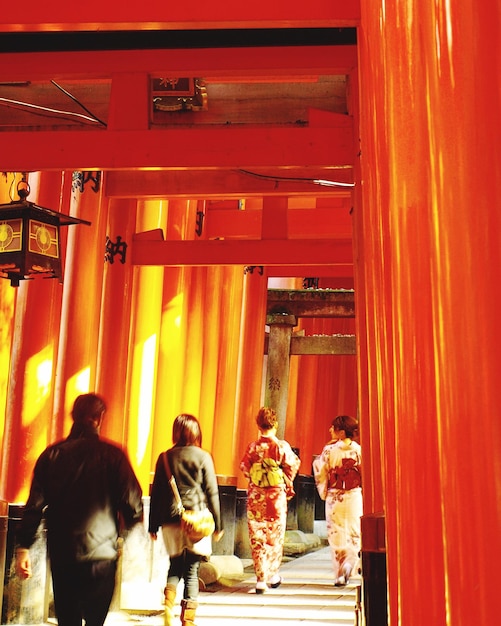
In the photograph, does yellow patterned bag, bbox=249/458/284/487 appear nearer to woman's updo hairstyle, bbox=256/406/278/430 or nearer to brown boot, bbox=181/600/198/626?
woman's updo hairstyle, bbox=256/406/278/430

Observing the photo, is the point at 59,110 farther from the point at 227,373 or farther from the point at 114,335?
the point at 227,373

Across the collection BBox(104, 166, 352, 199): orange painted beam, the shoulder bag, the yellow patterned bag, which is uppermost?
BBox(104, 166, 352, 199): orange painted beam

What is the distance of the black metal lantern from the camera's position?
5461 millimetres

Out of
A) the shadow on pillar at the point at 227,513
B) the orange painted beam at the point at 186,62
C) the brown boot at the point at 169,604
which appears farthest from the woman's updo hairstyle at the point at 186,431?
the shadow on pillar at the point at 227,513

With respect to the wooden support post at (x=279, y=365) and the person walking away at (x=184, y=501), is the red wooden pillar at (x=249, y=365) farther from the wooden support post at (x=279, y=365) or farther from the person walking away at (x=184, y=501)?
the person walking away at (x=184, y=501)

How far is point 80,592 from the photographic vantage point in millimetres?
4168

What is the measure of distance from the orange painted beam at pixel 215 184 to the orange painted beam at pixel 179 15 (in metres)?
3.22

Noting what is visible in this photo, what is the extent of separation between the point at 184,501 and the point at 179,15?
9.99 feet

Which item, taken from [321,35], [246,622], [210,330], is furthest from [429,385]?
[210,330]

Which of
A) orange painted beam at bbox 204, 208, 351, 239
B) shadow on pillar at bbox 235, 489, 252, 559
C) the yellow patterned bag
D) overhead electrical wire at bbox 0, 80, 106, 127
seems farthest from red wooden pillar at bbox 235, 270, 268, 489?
overhead electrical wire at bbox 0, 80, 106, 127

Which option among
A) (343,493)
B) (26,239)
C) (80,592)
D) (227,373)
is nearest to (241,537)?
(227,373)

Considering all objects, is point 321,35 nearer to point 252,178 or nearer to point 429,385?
point 252,178

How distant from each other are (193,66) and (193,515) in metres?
2.82

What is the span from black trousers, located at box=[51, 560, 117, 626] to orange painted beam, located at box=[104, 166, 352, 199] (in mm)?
4362
